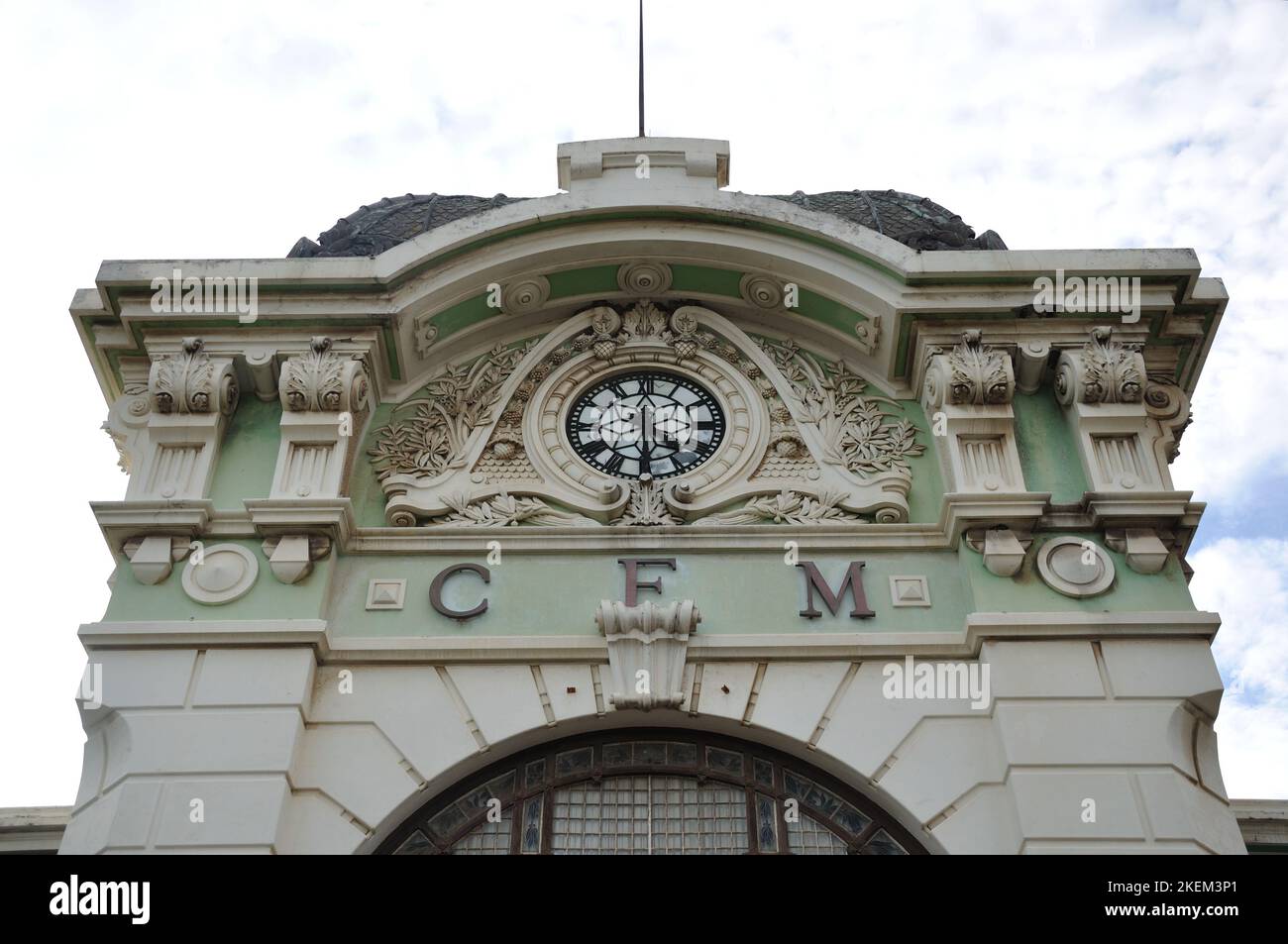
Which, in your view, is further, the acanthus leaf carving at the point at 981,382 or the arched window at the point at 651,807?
the acanthus leaf carving at the point at 981,382

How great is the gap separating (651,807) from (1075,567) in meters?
4.02

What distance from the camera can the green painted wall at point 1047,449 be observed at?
43.7ft

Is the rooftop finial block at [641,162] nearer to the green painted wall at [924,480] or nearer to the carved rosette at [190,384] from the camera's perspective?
the green painted wall at [924,480]

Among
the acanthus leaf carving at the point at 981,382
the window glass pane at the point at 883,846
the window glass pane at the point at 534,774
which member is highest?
the acanthus leaf carving at the point at 981,382

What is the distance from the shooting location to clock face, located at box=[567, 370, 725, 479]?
1411 centimetres

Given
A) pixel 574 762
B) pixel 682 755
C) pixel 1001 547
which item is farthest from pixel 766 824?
pixel 1001 547

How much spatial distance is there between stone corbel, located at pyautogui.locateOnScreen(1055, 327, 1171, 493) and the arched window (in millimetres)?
3687

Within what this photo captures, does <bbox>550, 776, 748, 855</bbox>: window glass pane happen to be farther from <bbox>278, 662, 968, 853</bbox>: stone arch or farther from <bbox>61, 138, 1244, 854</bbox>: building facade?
<bbox>278, 662, 968, 853</bbox>: stone arch

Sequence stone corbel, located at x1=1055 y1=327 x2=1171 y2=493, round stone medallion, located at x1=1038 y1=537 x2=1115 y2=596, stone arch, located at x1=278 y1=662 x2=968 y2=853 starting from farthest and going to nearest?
stone corbel, located at x1=1055 y1=327 x2=1171 y2=493
round stone medallion, located at x1=1038 y1=537 x2=1115 y2=596
stone arch, located at x1=278 y1=662 x2=968 y2=853

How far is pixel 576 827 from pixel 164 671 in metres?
3.45

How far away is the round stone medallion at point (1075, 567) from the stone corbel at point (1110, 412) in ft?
2.12

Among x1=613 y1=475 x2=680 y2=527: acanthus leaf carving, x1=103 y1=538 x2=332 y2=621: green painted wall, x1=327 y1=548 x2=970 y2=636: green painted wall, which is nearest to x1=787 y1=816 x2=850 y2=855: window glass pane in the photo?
x1=327 y1=548 x2=970 y2=636: green painted wall

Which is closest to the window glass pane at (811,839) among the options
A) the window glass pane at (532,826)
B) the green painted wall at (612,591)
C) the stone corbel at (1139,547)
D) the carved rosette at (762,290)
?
the green painted wall at (612,591)
